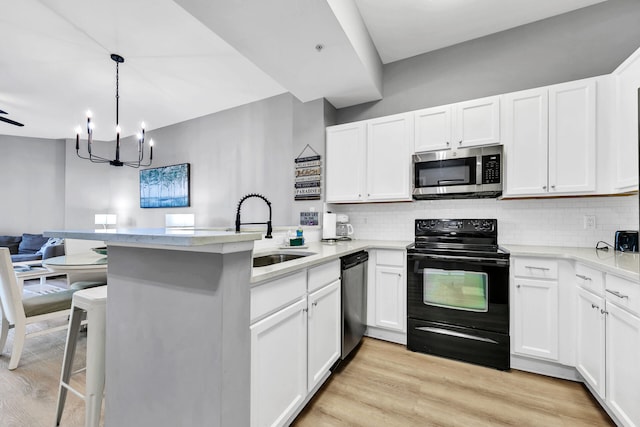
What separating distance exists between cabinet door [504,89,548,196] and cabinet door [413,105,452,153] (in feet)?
1.52

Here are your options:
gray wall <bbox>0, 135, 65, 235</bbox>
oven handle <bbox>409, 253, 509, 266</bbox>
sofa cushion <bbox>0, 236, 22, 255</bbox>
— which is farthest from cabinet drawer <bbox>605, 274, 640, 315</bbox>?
gray wall <bbox>0, 135, 65, 235</bbox>

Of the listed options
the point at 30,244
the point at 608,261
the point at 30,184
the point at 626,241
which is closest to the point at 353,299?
the point at 608,261

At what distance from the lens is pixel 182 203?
4758 mm

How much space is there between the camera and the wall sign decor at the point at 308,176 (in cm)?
318

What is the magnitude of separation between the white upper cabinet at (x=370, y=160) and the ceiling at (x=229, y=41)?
0.46 meters

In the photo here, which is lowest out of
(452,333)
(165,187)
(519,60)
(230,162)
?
(452,333)

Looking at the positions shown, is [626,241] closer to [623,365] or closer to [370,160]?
[623,365]

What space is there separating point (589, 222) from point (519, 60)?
1.60m

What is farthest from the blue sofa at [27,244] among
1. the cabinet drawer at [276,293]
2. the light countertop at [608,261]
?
the light countertop at [608,261]

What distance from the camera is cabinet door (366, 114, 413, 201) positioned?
108 inches

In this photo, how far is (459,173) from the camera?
2453mm

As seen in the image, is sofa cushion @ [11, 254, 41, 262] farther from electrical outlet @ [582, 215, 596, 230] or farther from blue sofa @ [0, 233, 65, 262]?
electrical outlet @ [582, 215, 596, 230]

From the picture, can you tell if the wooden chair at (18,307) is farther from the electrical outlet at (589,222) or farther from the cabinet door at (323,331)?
the electrical outlet at (589,222)

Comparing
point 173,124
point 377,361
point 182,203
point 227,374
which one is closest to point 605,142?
point 377,361
